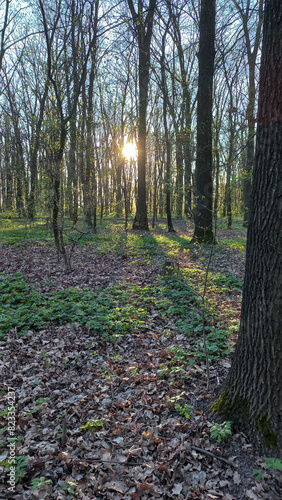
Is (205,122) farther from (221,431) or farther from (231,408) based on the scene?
(221,431)

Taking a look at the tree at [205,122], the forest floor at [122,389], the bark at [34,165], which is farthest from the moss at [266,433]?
the bark at [34,165]

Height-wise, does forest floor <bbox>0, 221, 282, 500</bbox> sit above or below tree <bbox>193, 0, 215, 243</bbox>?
below

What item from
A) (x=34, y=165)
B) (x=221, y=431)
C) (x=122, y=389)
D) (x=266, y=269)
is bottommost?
(x=122, y=389)

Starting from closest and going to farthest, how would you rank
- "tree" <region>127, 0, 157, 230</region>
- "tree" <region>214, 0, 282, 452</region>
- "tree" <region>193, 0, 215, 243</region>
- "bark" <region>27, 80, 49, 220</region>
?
"tree" <region>214, 0, 282, 452</region> → "bark" <region>27, 80, 49, 220</region> → "tree" <region>193, 0, 215, 243</region> → "tree" <region>127, 0, 157, 230</region>

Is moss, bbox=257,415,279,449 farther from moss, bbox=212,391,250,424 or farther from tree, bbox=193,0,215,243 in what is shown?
tree, bbox=193,0,215,243

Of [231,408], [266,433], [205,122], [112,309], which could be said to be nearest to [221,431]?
[231,408]

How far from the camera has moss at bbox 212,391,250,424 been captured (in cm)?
246

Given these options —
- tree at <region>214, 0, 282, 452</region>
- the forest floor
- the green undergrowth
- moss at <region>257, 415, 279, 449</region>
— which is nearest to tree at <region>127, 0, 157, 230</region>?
the forest floor

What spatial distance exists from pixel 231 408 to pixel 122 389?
1.40 metres

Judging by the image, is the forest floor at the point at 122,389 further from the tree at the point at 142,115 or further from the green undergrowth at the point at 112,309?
the tree at the point at 142,115

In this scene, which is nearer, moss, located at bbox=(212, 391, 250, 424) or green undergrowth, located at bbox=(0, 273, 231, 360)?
moss, located at bbox=(212, 391, 250, 424)

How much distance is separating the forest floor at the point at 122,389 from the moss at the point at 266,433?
0.11 meters

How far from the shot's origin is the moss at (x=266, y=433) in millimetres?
2213

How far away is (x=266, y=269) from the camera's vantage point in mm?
2203
